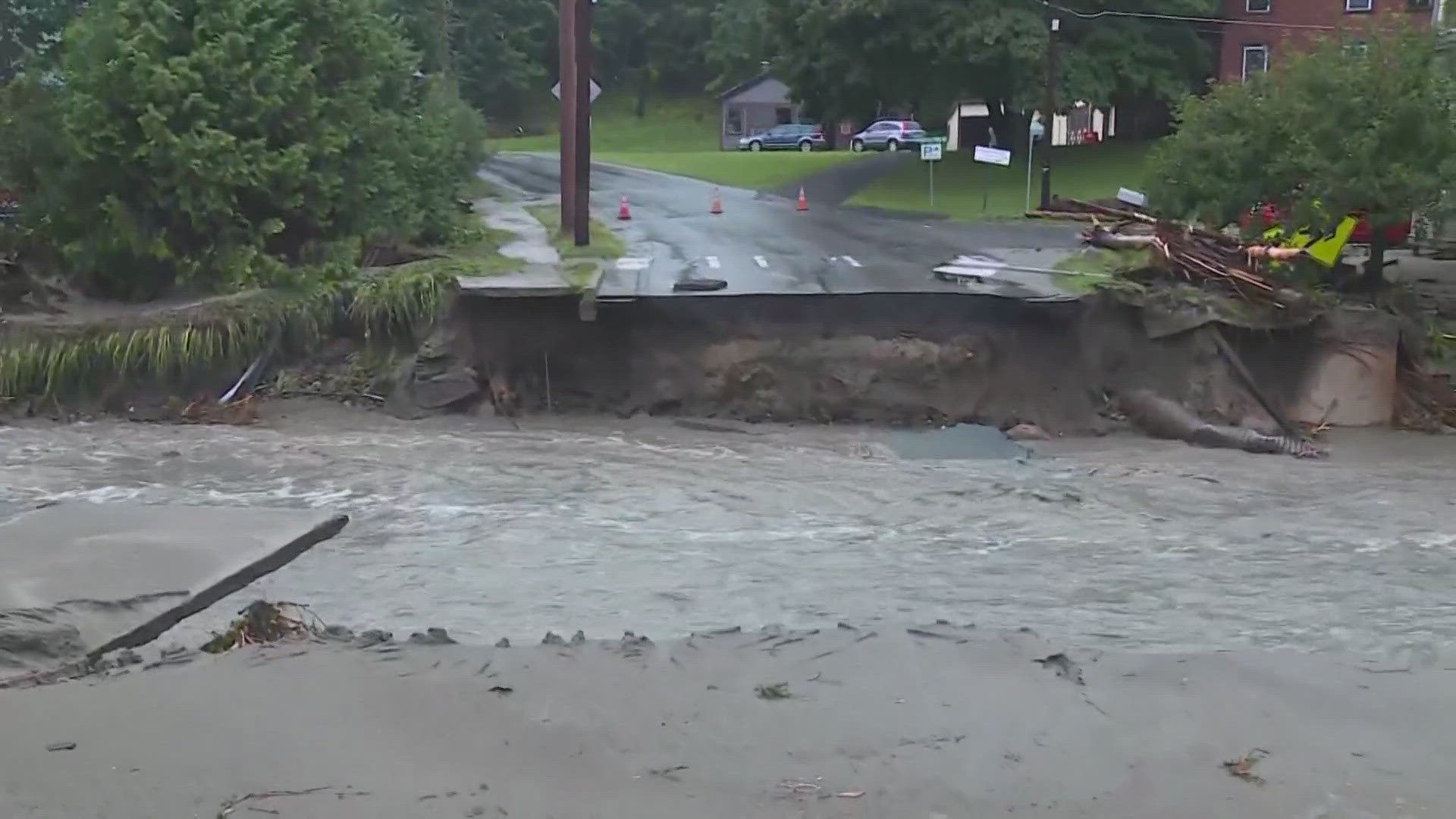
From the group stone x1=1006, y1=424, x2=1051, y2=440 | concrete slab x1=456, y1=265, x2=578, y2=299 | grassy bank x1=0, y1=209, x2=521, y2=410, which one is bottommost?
stone x1=1006, y1=424, x2=1051, y2=440

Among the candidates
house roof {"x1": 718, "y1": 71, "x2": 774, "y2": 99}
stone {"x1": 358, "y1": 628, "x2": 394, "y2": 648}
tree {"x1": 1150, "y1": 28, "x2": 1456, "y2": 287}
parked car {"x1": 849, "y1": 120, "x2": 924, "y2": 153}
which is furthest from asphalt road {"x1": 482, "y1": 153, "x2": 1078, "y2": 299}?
house roof {"x1": 718, "y1": 71, "x2": 774, "y2": 99}

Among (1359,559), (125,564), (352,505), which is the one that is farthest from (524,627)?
(1359,559)

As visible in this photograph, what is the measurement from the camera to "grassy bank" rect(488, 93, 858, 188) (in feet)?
163

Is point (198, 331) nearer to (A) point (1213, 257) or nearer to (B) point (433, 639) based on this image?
(B) point (433, 639)

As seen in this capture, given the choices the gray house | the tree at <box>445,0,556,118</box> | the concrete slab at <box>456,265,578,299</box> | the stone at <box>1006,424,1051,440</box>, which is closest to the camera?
the stone at <box>1006,424,1051,440</box>

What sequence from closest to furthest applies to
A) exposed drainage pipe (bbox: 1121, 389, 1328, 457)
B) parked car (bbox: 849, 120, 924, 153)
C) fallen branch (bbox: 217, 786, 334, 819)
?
fallen branch (bbox: 217, 786, 334, 819) < exposed drainage pipe (bbox: 1121, 389, 1328, 457) < parked car (bbox: 849, 120, 924, 153)

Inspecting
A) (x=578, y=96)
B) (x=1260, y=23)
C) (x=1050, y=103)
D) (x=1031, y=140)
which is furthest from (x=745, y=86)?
(x=578, y=96)

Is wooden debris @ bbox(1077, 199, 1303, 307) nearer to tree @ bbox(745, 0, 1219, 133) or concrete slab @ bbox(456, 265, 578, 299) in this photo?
concrete slab @ bbox(456, 265, 578, 299)

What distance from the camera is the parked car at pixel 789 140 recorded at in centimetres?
7056

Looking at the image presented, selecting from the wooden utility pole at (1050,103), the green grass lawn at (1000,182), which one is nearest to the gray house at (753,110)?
the green grass lawn at (1000,182)

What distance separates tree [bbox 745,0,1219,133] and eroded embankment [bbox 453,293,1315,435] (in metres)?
21.7

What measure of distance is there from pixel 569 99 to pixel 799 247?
483 centimetres

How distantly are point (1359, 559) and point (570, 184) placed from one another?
17.5 metres

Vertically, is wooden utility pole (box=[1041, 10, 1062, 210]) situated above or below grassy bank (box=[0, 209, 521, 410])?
above
